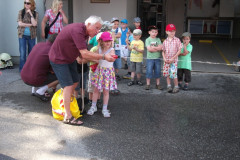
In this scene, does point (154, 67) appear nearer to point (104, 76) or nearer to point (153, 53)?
point (153, 53)

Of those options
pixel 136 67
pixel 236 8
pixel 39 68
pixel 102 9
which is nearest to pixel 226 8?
pixel 236 8

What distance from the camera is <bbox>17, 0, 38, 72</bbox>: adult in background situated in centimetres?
749

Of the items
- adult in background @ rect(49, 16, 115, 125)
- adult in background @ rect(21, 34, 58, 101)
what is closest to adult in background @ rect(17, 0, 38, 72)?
adult in background @ rect(21, 34, 58, 101)

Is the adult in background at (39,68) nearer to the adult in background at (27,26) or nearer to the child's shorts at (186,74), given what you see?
the adult in background at (27,26)

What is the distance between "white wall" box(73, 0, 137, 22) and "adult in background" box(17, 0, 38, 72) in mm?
2815

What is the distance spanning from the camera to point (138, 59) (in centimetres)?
680

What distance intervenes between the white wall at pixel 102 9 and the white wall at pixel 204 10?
24.5ft

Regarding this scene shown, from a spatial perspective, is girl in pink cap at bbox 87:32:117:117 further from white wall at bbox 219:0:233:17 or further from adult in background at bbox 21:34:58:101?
white wall at bbox 219:0:233:17

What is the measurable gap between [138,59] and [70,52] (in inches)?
105

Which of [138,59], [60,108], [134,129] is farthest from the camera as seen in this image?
[138,59]

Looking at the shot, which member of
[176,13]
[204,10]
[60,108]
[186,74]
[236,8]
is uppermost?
[236,8]

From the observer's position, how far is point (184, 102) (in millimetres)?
5781

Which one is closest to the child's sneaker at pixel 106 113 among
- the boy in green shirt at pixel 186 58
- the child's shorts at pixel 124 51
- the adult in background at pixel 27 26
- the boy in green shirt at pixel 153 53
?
the boy in green shirt at pixel 153 53

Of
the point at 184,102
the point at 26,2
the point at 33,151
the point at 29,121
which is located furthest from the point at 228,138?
the point at 26,2
